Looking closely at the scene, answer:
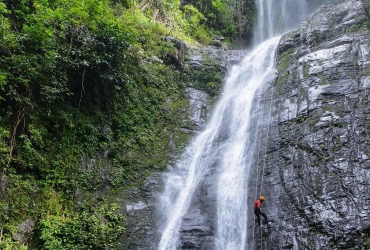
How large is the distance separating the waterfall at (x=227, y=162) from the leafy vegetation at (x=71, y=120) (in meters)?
1.38

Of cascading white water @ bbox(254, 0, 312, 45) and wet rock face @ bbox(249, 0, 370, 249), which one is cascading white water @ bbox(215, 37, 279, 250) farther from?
cascading white water @ bbox(254, 0, 312, 45)

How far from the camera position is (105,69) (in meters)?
12.9

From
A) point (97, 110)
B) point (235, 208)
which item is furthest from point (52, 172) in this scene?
point (235, 208)

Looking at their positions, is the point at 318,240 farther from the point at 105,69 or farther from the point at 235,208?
the point at 105,69

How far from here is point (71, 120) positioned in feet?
38.2

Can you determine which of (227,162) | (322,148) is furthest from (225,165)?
(322,148)

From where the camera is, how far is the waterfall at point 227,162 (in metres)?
10.5

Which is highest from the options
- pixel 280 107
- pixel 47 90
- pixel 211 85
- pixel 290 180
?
pixel 211 85

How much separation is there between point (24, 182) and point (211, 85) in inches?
445

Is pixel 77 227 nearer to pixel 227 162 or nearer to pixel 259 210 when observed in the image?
pixel 259 210

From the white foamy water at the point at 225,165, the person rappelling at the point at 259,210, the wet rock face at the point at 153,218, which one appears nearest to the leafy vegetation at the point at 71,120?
the wet rock face at the point at 153,218

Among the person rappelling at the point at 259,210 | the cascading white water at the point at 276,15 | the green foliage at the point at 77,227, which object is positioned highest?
the cascading white water at the point at 276,15

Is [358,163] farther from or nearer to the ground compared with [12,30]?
nearer to the ground

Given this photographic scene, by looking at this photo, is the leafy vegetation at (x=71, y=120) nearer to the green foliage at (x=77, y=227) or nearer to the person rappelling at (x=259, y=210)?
the green foliage at (x=77, y=227)
